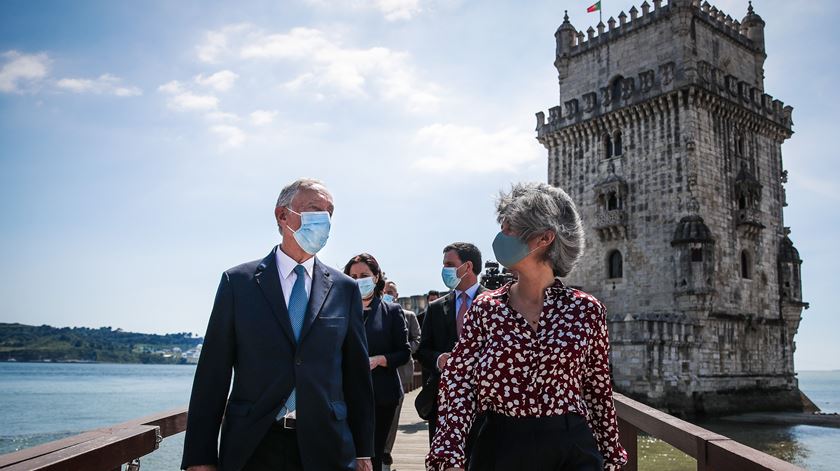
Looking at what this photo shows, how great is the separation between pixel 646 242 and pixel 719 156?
5022 millimetres

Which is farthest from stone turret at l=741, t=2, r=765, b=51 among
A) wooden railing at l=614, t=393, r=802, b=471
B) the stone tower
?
wooden railing at l=614, t=393, r=802, b=471

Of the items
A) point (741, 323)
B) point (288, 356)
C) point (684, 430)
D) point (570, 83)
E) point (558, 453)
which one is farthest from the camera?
point (570, 83)

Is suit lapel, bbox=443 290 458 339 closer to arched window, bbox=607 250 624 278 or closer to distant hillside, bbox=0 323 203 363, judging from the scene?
arched window, bbox=607 250 624 278

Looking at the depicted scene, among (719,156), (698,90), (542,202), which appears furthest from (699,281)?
(542,202)

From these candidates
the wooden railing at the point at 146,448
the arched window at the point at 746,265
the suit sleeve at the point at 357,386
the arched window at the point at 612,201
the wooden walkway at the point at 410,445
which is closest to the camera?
the wooden railing at the point at 146,448

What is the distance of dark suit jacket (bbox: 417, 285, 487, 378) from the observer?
228 inches

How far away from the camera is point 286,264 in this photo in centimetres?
364

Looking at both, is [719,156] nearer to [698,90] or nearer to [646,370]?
[698,90]

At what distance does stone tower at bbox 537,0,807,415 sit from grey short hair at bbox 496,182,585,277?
23.8m

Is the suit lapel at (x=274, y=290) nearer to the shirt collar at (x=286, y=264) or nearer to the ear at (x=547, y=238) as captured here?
the shirt collar at (x=286, y=264)

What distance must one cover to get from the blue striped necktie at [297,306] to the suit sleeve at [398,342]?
7.21 feet

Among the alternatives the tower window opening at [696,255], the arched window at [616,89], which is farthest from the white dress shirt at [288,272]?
the arched window at [616,89]

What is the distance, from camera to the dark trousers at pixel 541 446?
8.99 feet

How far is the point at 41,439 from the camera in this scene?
24406 millimetres
